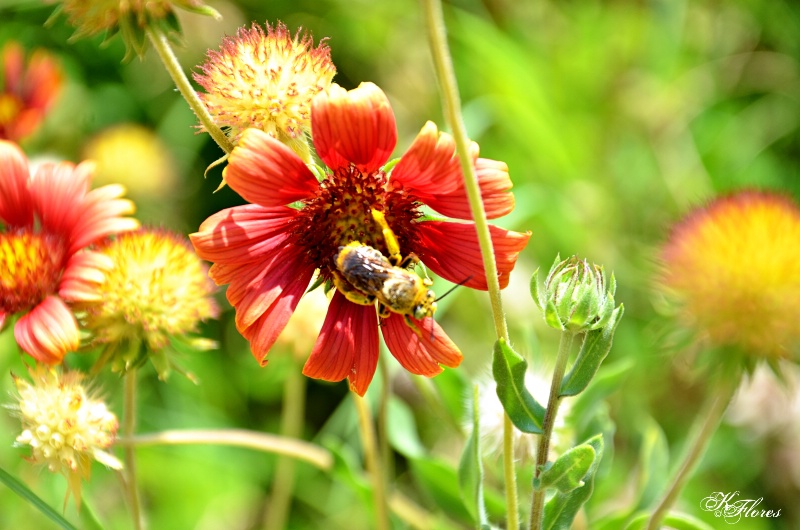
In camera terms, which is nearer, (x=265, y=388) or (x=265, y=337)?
(x=265, y=337)

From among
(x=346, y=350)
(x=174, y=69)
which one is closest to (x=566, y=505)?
(x=346, y=350)

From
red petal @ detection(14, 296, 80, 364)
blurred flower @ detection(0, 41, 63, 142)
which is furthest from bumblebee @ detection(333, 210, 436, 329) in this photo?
blurred flower @ detection(0, 41, 63, 142)

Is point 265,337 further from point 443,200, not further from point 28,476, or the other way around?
point 28,476

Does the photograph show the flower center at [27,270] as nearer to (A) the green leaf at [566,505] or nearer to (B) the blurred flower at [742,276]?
(A) the green leaf at [566,505]

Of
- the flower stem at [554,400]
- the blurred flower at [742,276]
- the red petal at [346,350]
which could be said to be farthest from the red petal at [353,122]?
the blurred flower at [742,276]

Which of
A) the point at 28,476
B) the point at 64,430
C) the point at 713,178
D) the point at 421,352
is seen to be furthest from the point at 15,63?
the point at 713,178

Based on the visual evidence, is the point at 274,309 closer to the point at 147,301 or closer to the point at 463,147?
the point at 147,301
